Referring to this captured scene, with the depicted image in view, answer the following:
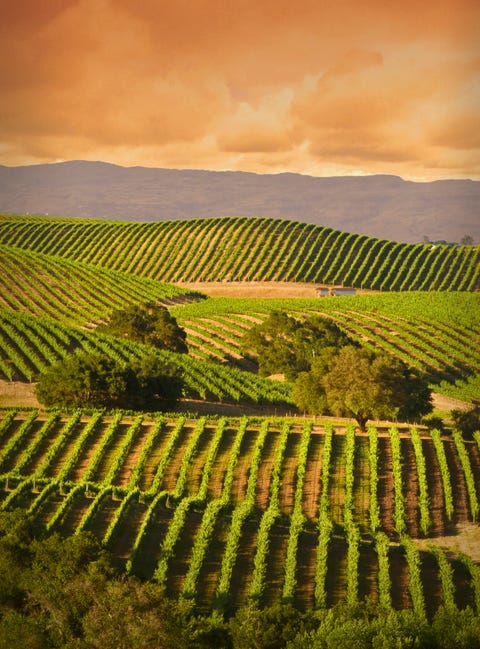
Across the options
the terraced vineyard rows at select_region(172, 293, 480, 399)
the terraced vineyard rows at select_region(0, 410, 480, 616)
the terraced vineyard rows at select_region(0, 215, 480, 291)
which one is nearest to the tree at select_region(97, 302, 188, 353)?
the terraced vineyard rows at select_region(172, 293, 480, 399)

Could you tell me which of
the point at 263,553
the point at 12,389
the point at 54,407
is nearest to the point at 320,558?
the point at 263,553

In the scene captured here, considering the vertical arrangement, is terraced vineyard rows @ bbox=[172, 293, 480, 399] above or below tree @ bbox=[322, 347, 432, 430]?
below

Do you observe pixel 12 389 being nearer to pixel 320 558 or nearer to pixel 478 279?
pixel 320 558

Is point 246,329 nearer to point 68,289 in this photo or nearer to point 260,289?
point 68,289

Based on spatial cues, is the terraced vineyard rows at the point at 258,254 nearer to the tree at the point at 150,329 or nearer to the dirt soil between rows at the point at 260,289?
the dirt soil between rows at the point at 260,289

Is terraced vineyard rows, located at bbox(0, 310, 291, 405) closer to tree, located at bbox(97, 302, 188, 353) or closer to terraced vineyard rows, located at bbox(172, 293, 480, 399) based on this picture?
tree, located at bbox(97, 302, 188, 353)

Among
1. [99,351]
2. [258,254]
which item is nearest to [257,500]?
[99,351]

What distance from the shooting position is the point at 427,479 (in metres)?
52.4

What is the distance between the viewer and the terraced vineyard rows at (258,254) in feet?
504

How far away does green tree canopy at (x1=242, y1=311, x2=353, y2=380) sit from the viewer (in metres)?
84.2

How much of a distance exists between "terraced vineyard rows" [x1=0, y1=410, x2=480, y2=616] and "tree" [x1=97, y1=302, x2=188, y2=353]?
3093 cm

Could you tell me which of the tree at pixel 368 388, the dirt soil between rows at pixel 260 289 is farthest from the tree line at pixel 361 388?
the dirt soil between rows at pixel 260 289

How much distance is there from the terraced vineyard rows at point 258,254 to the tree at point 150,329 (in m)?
59.8

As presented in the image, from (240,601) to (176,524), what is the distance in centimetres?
655
